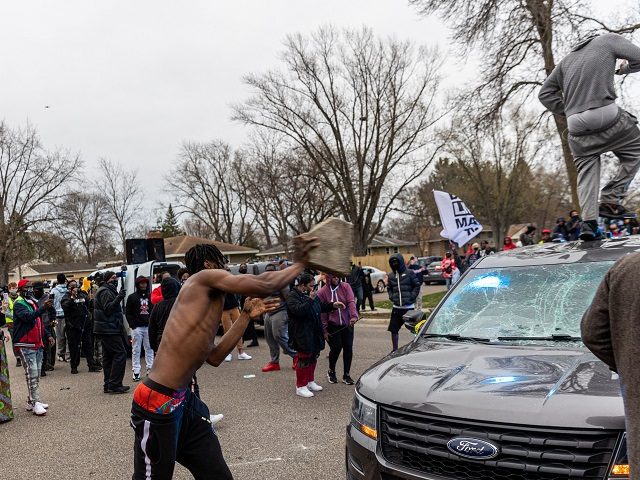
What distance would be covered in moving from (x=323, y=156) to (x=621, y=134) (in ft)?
88.2

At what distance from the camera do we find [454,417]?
2387mm

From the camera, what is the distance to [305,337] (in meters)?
6.86

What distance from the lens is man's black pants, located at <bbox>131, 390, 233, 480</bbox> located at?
2830mm

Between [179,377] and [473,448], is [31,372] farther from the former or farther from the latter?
[473,448]

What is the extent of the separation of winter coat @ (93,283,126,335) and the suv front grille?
258 inches

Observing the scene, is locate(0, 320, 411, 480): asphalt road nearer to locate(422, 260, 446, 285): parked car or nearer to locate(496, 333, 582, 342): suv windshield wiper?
locate(496, 333, 582, 342): suv windshield wiper

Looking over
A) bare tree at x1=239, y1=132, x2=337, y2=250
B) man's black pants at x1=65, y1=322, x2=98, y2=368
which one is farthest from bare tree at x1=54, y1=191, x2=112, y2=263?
man's black pants at x1=65, y1=322, x2=98, y2=368

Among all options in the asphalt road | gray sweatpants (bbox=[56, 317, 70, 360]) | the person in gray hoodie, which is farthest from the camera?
gray sweatpants (bbox=[56, 317, 70, 360])

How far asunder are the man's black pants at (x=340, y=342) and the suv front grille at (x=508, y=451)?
486 centimetres

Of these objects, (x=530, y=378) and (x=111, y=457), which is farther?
(x=111, y=457)

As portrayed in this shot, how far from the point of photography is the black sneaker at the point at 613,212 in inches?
235

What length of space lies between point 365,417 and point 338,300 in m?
4.73

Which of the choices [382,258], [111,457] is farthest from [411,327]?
[382,258]

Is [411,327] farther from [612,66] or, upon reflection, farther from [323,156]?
[323,156]
